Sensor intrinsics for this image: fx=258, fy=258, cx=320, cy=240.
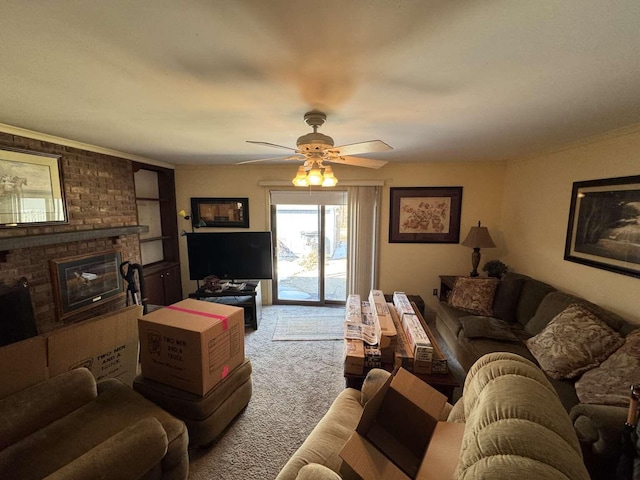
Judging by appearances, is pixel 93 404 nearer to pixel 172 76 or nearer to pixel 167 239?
pixel 172 76

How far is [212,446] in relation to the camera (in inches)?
71.5

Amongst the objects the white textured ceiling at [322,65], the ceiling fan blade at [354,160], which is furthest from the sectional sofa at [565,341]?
the ceiling fan blade at [354,160]

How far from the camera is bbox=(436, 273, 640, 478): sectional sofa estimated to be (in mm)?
1324

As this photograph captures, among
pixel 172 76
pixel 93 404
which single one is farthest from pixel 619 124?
pixel 93 404

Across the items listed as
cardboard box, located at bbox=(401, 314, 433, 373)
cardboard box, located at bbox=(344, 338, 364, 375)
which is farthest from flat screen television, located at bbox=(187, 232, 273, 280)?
cardboard box, located at bbox=(401, 314, 433, 373)

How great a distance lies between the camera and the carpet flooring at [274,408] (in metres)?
1.69

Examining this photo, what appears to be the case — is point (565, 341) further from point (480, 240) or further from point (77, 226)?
point (77, 226)

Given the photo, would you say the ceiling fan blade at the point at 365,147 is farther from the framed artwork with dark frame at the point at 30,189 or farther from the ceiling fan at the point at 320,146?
the framed artwork with dark frame at the point at 30,189

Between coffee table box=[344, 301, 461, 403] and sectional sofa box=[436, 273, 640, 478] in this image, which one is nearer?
sectional sofa box=[436, 273, 640, 478]

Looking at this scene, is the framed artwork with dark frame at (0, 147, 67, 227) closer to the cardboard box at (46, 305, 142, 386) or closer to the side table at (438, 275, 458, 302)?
the cardboard box at (46, 305, 142, 386)

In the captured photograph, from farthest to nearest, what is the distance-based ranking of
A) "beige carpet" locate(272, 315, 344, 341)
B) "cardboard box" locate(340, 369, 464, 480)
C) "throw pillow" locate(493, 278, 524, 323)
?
"beige carpet" locate(272, 315, 344, 341) → "throw pillow" locate(493, 278, 524, 323) → "cardboard box" locate(340, 369, 464, 480)

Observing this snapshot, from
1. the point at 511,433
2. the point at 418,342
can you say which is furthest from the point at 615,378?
the point at 511,433

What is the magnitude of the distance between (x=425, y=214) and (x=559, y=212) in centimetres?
149

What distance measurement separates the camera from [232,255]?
12.3 feet
